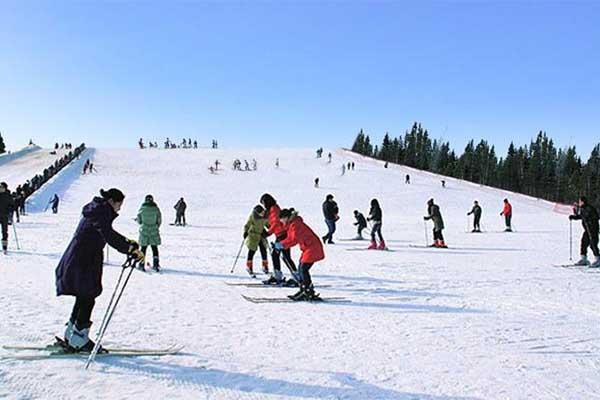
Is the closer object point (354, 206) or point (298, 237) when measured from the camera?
point (298, 237)

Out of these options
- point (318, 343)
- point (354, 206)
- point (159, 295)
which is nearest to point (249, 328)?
point (318, 343)

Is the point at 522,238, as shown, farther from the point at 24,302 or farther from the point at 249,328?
the point at 24,302

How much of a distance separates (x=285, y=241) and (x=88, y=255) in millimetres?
4119

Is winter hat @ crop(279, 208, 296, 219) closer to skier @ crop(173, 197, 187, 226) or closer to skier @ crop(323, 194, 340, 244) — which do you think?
skier @ crop(323, 194, 340, 244)

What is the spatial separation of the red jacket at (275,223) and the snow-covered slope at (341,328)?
3.83 ft

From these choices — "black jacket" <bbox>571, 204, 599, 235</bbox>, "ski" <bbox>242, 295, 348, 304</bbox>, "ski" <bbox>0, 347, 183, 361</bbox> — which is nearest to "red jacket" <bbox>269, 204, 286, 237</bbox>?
"ski" <bbox>242, 295, 348, 304</bbox>

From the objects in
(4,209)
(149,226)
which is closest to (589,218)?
(149,226)

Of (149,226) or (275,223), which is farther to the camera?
(149,226)

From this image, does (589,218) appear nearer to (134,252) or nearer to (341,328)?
(341,328)

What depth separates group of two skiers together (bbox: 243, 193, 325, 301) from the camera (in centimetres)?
835

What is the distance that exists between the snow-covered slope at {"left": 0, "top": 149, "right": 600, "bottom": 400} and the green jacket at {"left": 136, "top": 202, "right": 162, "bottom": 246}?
820 millimetres

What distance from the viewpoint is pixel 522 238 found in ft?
67.1

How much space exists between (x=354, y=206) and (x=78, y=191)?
20039 mm

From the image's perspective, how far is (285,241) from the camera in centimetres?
873
